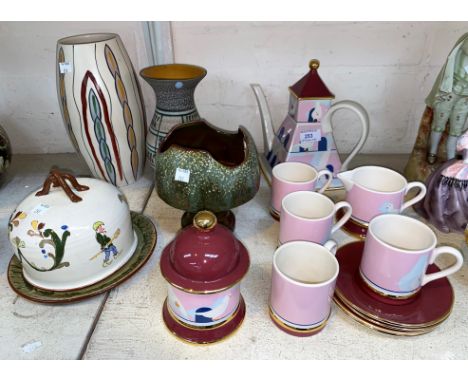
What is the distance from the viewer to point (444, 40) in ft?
2.99

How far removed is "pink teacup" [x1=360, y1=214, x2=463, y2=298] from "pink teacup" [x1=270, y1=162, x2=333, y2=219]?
166 millimetres

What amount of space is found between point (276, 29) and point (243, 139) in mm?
346

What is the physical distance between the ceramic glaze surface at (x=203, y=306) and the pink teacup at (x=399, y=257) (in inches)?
7.5

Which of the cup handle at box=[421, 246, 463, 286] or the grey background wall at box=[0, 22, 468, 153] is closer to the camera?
the cup handle at box=[421, 246, 463, 286]

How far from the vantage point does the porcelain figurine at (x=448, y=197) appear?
72 cm

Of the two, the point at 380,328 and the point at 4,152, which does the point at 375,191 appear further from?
the point at 4,152

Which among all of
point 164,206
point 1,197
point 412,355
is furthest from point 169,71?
point 412,355

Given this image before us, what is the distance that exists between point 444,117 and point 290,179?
0.31 m

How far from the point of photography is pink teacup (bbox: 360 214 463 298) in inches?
20.4

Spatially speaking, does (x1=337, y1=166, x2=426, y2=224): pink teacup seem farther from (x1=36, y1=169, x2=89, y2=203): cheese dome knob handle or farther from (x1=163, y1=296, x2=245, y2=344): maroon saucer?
(x1=36, y1=169, x2=89, y2=203): cheese dome knob handle

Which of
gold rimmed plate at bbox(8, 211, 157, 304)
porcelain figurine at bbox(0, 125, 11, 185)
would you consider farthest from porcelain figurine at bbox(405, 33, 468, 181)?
porcelain figurine at bbox(0, 125, 11, 185)

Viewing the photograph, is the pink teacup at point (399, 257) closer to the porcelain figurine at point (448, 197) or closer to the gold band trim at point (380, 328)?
the gold band trim at point (380, 328)

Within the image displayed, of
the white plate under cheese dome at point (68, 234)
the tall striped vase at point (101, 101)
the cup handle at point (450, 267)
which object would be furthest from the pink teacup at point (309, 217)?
the tall striped vase at point (101, 101)

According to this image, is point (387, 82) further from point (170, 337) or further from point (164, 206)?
point (170, 337)
